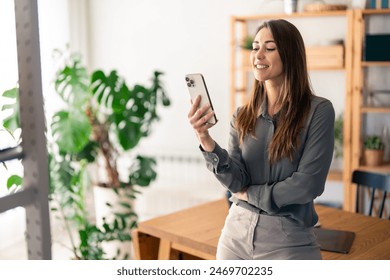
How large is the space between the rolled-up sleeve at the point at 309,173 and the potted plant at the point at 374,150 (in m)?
1.91

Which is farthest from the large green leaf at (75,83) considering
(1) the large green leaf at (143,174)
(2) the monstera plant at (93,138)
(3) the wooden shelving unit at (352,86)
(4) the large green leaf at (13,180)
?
(3) the wooden shelving unit at (352,86)

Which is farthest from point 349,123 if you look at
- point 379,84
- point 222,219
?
point 222,219

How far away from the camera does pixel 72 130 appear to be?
9.00ft

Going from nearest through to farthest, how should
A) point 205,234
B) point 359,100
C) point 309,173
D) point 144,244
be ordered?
point 309,173
point 205,234
point 144,244
point 359,100

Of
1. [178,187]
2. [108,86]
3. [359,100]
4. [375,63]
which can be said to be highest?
[375,63]

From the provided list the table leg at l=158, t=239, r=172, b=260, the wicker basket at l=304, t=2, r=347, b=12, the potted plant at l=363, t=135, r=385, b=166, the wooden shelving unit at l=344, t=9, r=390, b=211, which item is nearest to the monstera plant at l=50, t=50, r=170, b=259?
the table leg at l=158, t=239, r=172, b=260

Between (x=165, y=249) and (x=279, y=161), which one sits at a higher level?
(x=279, y=161)

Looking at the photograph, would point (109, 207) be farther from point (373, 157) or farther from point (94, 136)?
point (373, 157)

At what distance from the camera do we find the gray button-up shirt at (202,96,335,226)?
1.34 meters

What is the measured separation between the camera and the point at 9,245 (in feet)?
10.8

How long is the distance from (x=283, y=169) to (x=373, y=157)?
194 centimetres

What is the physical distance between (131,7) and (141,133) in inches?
52.6

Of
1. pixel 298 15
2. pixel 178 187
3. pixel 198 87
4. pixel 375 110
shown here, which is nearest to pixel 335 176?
pixel 375 110

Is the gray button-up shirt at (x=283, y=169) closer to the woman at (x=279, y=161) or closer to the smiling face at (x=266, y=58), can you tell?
the woman at (x=279, y=161)
